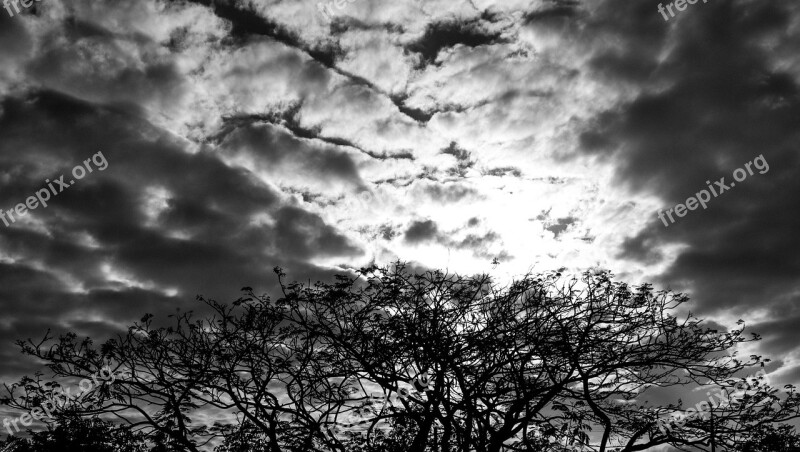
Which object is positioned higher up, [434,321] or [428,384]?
[434,321]

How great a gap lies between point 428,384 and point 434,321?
1422 mm

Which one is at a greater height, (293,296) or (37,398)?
(293,296)

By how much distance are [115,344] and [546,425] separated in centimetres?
1061

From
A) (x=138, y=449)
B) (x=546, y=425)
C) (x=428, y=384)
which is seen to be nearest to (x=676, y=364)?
(x=546, y=425)

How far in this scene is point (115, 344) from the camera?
11.5m

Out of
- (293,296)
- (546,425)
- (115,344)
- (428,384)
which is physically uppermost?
(293,296)

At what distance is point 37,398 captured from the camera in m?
11.7

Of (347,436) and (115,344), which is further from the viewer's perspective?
(347,436)

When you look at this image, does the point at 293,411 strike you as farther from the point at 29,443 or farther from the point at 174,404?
the point at 29,443

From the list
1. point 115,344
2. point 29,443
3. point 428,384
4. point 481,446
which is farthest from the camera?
point 29,443

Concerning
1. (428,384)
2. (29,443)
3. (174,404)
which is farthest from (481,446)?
(29,443)

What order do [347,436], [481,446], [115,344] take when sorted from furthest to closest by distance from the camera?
[347,436], [115,344], [481,446]

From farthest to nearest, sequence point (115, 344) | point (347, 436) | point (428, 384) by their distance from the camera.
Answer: point (347, 436) → point (115, 344) → point (428, 384)

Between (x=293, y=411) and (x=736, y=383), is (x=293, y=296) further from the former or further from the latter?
(x=736, y=383)
